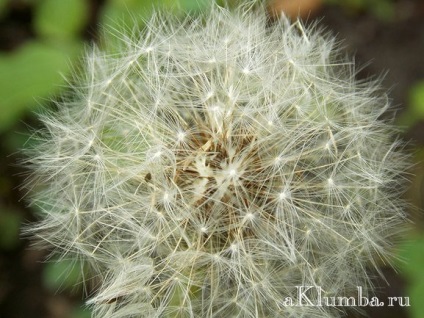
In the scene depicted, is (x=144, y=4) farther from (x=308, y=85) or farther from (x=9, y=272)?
(x=9, y=272)

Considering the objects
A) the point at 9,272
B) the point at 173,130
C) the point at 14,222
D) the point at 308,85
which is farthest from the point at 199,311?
the point at 9,272

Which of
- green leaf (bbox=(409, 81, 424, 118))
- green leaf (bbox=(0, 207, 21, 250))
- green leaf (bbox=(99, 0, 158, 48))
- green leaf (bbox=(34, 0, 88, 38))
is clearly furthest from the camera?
green leaf (bbox=(0, 207, 21, 250))

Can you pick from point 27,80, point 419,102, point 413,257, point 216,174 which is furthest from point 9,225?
point 419,102

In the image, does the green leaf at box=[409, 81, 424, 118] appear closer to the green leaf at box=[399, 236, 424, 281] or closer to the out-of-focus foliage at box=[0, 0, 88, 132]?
the green leaf at box=[399, 236, 424, 281]

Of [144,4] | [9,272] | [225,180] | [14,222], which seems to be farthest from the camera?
[9,272]

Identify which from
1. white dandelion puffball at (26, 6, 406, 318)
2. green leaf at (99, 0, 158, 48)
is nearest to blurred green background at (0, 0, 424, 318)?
green leaf at (99, 0, 158, 48)

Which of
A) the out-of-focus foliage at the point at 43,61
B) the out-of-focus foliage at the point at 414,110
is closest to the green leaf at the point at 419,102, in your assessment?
the out-of-focus foliage at the point at 414,110
